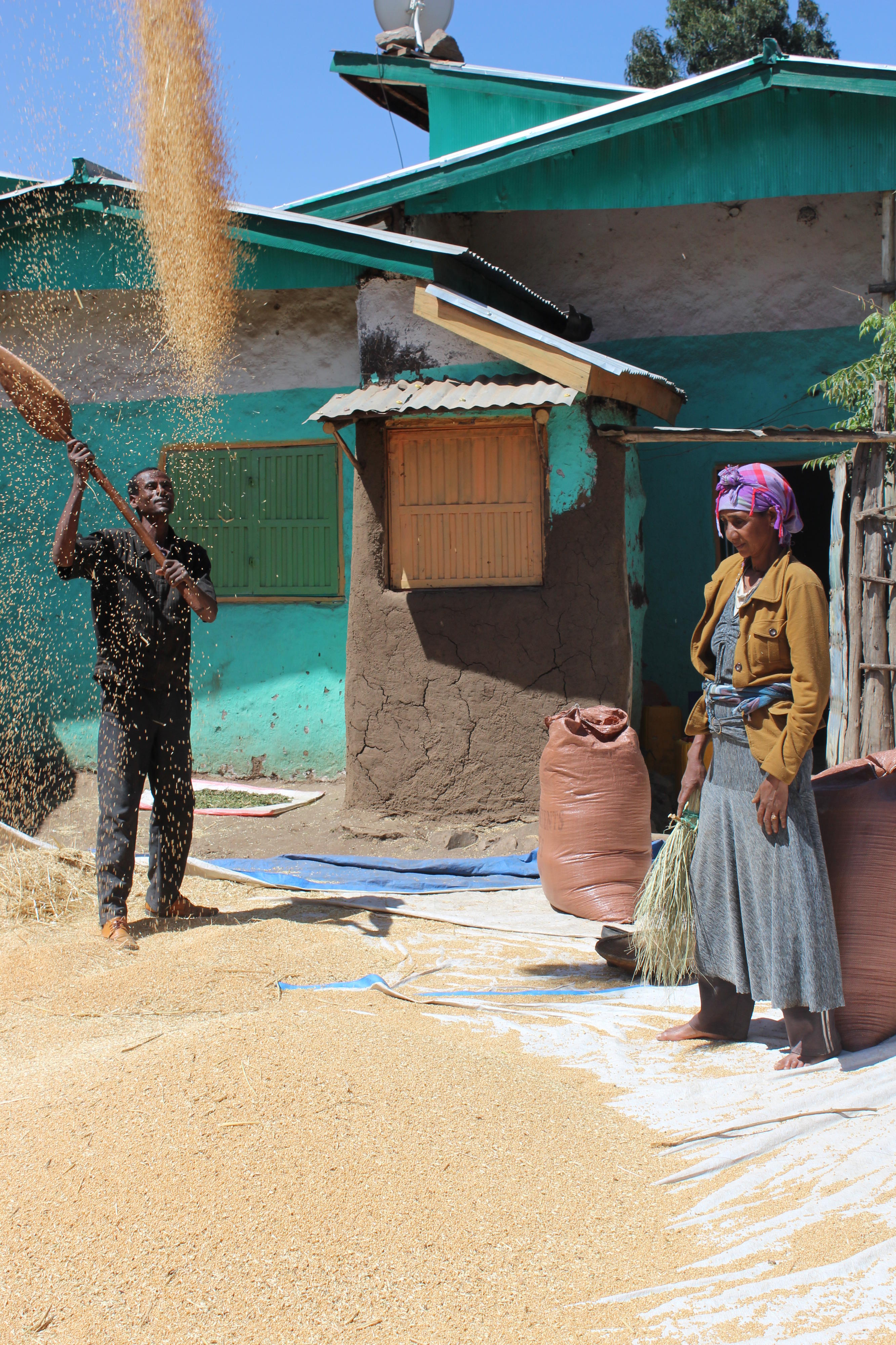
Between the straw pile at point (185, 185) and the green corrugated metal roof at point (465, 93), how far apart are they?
4.71m

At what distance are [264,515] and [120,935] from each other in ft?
13.3

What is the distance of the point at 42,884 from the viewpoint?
15.5ft

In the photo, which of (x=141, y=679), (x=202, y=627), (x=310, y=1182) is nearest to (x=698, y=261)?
(x=202, y=627)

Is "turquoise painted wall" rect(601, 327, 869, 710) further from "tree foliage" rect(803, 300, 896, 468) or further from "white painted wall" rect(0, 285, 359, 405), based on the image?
"white painted wall" rect(0, 285, 359, 405)

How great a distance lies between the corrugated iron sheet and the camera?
229 inches

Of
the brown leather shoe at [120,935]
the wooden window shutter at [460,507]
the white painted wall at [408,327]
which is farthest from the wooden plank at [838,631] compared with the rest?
the brown leather shoe at [120,935]

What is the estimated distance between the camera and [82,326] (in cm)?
774

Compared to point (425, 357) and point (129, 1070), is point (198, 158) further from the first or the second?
point (129, 1070)

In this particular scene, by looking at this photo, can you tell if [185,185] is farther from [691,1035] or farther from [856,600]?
[691,1035]

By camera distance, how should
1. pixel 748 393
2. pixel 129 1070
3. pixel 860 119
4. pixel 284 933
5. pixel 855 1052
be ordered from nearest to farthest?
1. pixel 129 1070
2. pixel 855 1052
3. pixel 284 933
4. pixel 860 119
5. pixel 748 393

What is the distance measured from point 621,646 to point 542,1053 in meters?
3.27

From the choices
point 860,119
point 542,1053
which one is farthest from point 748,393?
point 542,1053

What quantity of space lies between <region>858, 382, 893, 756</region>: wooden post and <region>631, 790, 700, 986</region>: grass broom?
220 cm

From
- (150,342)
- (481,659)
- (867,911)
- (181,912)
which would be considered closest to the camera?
(867,911)
